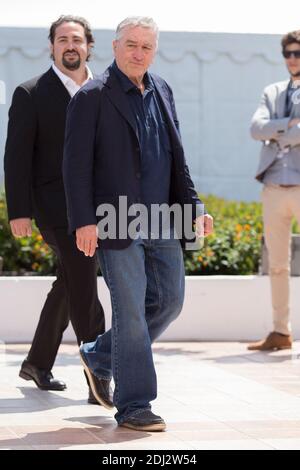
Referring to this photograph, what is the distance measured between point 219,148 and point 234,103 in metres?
0.57

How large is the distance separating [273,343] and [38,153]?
2837 millimetres

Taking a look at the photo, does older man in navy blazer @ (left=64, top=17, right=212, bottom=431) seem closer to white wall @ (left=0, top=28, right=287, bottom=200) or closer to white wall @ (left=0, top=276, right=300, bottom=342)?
white wall @ (left=0, top=276, right=300, bottom=342)

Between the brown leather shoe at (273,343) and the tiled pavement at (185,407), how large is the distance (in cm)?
11

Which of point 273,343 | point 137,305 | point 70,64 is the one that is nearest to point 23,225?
point 70,64

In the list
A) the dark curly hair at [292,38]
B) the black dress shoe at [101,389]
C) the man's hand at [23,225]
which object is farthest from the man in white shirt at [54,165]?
the dark curly hair at [292,38]

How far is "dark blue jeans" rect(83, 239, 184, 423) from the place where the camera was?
5.41 metres

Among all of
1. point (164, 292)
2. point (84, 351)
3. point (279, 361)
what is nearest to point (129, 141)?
point (164, 292)

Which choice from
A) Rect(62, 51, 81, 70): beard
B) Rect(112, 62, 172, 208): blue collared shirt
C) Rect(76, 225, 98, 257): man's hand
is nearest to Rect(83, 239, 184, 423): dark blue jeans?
Rect(76, 225, 98, 257): man's hand

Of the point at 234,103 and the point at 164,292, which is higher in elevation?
the point at 234,103

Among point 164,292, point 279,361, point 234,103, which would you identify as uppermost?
point 234,103

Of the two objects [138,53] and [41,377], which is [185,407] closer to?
[41,377]
